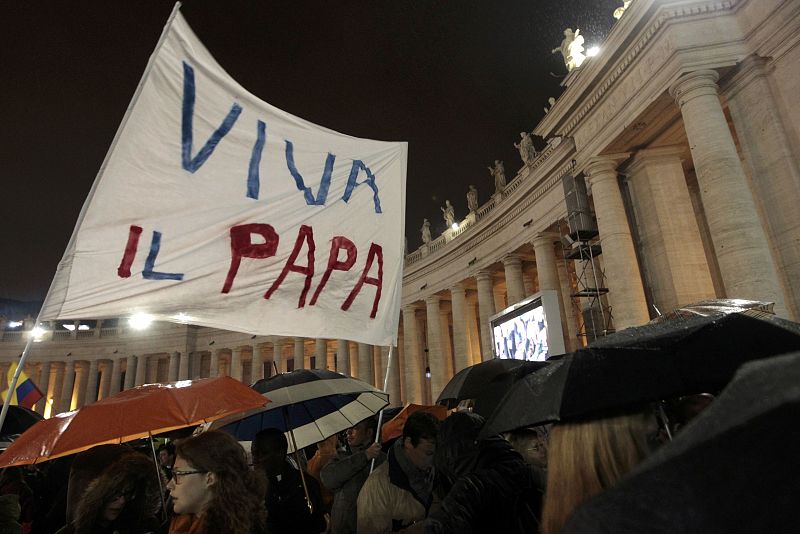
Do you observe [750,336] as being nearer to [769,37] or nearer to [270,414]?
[270,414]

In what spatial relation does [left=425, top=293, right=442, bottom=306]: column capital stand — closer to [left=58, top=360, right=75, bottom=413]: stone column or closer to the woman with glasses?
the woman with glasses

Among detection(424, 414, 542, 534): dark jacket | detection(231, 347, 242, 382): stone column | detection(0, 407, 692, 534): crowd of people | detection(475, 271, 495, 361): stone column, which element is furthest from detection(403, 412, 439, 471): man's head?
detection(231, 347, 242, 382): stone column

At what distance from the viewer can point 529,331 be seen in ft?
55.0

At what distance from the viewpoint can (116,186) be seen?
13.4 ft

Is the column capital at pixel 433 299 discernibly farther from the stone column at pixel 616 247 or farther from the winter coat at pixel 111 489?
the winter coat at pixel 111 489

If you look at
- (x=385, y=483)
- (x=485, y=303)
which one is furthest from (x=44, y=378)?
(x=385, y=483)

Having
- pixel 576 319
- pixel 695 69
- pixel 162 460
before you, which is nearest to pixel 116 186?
pixel 162 460

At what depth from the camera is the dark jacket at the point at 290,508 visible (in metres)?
4.80

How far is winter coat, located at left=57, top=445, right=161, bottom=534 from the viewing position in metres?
3.69

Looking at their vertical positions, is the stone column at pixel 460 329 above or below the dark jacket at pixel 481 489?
above

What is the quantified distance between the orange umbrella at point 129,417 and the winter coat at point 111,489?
24.2 inches

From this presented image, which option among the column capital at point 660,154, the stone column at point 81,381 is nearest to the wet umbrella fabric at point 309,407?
the column capital at point 660,154

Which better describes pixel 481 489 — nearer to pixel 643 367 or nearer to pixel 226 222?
pixel 643 367

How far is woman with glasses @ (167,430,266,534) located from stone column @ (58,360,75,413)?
2642 inches
